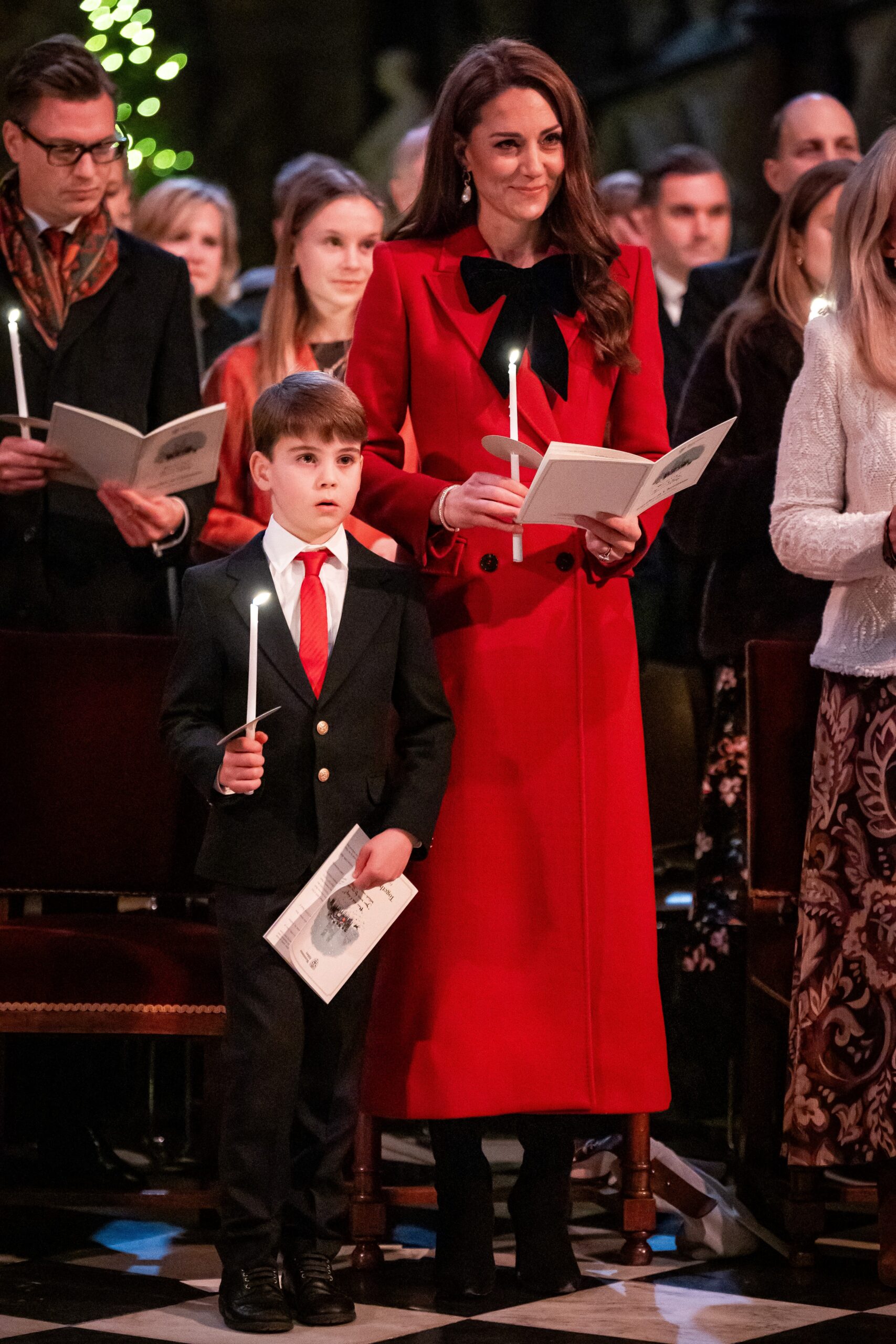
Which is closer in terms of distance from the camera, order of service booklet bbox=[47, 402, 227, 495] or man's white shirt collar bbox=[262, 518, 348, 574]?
man's white shirt collar bbox=[262, 518, 348, 574]

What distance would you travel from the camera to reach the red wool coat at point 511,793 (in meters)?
2.95

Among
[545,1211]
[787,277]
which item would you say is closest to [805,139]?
[787,277]

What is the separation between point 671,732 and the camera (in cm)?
473

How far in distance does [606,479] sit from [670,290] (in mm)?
3295

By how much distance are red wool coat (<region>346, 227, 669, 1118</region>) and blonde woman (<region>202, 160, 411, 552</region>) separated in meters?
1.33

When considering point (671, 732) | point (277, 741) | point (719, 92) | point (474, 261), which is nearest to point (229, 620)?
point (277, 741)

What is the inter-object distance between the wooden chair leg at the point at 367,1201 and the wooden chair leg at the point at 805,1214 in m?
0.74

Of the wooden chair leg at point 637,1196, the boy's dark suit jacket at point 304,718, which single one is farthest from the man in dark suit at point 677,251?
the boy's dark suit jacket at point 304,718

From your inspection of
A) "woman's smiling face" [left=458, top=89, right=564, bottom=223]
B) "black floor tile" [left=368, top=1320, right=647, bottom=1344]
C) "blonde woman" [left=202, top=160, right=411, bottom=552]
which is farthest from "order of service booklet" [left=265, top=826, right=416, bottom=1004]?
"blonde woman" [left=202, top=160, right=411, bottom=552]

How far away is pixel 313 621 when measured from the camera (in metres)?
2.93

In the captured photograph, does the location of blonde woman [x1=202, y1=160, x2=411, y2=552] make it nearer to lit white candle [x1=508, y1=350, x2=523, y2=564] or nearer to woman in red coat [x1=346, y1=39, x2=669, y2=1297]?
woman in red coat [x1=346, y1=39, x2=669, y2=1297]

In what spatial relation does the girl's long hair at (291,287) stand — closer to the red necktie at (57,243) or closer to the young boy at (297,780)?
the red necktie at (57,243)

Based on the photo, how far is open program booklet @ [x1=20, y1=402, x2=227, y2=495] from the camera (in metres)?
3.47

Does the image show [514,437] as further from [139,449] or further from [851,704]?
[139,449]
